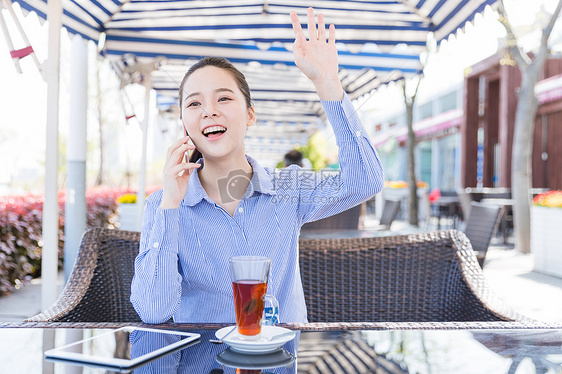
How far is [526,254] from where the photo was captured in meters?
6.69

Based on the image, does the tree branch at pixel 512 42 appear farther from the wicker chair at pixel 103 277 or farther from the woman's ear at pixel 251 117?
the wicker chair at pixel 103 277

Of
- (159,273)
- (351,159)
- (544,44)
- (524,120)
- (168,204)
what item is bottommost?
(159,273)

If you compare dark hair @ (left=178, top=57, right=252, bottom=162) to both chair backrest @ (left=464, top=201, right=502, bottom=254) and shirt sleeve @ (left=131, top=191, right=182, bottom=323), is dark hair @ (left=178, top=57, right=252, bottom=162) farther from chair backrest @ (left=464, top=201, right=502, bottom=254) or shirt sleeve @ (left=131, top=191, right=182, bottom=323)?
chair backrest @ (left=464, top=201, right=502, bottom=254)

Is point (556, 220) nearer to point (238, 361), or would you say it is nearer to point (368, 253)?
point (368, 253)

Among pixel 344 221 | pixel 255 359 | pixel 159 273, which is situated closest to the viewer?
pixel 255 359

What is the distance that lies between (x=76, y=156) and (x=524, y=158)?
5.88 m

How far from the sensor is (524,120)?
267 inches

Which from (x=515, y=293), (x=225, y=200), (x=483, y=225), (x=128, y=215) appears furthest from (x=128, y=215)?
(x=225, y=200)

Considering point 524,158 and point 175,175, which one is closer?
point 175,175

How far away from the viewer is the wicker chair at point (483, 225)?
2.93 meters

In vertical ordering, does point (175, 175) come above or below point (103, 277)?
above

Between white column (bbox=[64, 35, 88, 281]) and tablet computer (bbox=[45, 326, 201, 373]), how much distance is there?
2.57 m

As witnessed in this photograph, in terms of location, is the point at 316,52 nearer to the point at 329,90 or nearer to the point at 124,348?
the point at 329,90

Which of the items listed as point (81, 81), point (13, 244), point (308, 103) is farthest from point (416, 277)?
point (308, 103)
